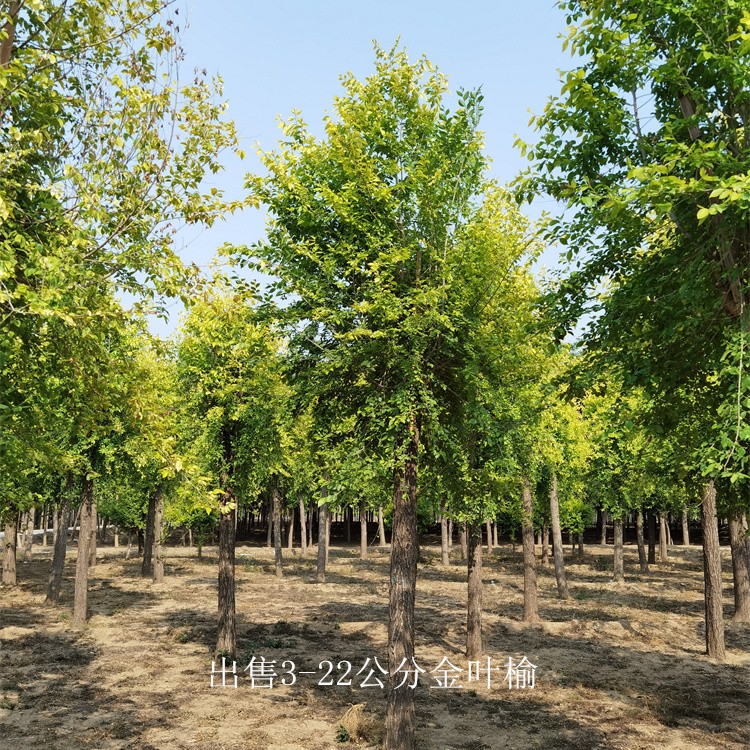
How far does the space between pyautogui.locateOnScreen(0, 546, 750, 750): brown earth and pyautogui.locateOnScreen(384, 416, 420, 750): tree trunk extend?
0.94m

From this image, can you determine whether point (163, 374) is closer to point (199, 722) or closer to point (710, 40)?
point (199, 722)

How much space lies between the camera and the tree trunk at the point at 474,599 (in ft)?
54.9

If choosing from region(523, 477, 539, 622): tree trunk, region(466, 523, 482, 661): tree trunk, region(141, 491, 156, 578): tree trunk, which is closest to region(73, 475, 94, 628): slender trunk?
region(141, 491, 156, 578): tree trunk

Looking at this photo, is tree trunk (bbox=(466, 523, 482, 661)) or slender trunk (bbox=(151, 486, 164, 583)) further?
slender trunk (bbox=(151, 486, 164, 583))

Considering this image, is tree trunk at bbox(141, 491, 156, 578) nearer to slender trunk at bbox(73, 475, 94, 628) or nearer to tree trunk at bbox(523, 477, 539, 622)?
slender trunk at bbox(73, 475, 94, 628)

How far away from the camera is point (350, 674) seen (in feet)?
50.9

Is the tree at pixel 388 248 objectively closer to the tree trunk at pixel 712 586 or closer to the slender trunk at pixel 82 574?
the tree trunk at pixel 712 586

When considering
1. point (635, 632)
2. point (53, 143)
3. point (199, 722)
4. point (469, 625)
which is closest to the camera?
point (53, 143)

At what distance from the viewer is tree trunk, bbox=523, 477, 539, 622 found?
1995 cm

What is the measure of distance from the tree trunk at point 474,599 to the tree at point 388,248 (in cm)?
616

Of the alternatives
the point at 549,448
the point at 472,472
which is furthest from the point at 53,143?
the point at 549,448

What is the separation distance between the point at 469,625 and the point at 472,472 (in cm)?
581

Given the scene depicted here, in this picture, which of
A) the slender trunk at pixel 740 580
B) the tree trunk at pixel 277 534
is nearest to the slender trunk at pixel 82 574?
the tree trunk at pixel 277 534

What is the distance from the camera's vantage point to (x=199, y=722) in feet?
39.7
